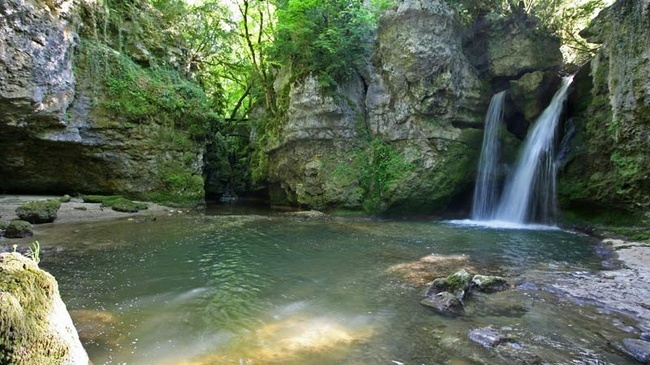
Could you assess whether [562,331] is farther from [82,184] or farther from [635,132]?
[82,184]

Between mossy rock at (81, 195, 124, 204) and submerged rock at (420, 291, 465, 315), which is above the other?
mossy rock at (81, 195, 124, 204)

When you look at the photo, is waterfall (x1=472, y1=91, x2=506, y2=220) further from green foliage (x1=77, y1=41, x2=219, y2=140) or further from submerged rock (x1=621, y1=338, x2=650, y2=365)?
green foliage (x1=77, y1=41, x2=219, y2=140)

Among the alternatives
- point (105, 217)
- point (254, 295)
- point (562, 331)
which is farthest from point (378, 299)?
point (105, 217)

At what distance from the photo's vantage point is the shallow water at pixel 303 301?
4.00 meters

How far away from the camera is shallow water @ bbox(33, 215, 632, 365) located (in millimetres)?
3996

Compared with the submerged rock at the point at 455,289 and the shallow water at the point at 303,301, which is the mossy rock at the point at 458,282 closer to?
the submerged rock at the point at 455,289

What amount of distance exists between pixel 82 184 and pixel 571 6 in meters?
21.1

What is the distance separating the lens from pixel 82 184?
51.8 feet

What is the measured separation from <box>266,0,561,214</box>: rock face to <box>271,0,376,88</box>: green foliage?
1.88 ft

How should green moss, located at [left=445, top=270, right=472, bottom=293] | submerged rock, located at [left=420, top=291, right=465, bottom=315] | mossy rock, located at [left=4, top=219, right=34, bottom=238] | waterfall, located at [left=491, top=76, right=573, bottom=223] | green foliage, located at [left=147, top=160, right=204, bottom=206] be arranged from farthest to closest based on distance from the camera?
green foliage, located at [left=147, top=160, right=204, bottom=206] < waterfall, located at [left=491, top=76, right=573, bottom=223] < mossy rock, located at [left=4, top=219, right=34, bottom=238] < green moss, located at [left=445, top=270, right=472, bottom=293] < submerged rock, located at [left=420, top=291, right=465, bottom=315]

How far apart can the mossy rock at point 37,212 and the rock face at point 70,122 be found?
3249 millimetres

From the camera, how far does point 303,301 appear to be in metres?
5.55

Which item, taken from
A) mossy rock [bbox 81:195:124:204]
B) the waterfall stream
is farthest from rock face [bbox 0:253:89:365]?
the waterfall stream

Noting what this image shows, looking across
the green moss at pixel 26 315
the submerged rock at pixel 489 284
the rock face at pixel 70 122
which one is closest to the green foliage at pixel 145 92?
the rock face at pixel 70 122
